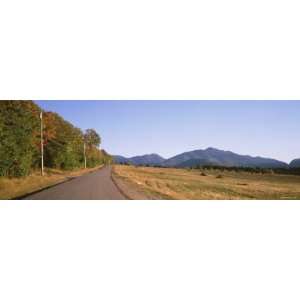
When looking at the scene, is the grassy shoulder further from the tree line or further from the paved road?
the paved road

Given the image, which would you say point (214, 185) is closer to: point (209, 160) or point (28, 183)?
point (209, 160)

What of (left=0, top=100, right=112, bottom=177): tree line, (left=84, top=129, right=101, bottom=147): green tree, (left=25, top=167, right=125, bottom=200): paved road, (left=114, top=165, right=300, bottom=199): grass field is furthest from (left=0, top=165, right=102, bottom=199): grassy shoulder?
(left=114, top=165, right=300, bottom=199): grass field

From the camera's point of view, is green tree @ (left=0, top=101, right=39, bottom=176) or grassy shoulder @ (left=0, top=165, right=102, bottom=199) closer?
grassy shoulder @ (left=0, top=165, right=102, bottom=199)

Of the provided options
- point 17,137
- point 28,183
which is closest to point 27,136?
point 17,137

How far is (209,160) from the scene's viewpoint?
12461mm

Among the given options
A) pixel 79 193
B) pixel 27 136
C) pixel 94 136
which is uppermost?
pixel 27 136

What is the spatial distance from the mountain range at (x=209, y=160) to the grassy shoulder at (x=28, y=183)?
3.08m

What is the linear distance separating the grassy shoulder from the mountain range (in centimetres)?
308

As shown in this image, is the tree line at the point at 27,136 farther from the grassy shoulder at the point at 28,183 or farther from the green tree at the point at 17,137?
the grassy shoulder at the point at 28,183

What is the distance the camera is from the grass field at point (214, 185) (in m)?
11.7

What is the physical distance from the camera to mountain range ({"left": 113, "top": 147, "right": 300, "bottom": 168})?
11891 mm

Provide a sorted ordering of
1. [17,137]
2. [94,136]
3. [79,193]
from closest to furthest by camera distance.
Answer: [79,193] < [94,136] < [17,137]

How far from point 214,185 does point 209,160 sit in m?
0.94
